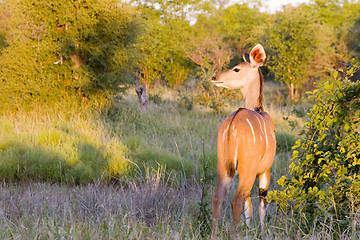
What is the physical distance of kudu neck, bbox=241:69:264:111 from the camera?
3.88 meters

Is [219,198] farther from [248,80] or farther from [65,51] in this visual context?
[65,51]

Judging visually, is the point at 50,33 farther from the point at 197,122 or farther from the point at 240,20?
the point at 240,20

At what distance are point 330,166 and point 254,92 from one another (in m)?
1.05

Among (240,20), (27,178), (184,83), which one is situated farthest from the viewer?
(240,20)

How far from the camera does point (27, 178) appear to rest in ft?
19.8

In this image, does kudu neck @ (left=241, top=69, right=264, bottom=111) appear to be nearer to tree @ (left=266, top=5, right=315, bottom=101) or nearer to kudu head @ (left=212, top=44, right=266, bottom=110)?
kudu head @ (left=212, top=44, right=266, bottom=110)

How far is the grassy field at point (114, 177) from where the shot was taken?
3.66m

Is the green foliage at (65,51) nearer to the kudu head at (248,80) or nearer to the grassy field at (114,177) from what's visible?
the grassy field at (114,177)

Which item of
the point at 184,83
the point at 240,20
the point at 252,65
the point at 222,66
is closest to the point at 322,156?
the point at 252,65

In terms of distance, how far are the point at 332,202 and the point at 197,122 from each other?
6.26 meters

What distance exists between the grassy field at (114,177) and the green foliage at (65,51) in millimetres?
619

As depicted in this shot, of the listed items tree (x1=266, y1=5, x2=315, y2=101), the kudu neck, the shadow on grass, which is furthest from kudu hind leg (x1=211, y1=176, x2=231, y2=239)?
tree (x1=266, y1=5, x2=315, y2=101)

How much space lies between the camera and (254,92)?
390 cm

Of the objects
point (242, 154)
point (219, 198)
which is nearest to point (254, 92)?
point (242, 154)
